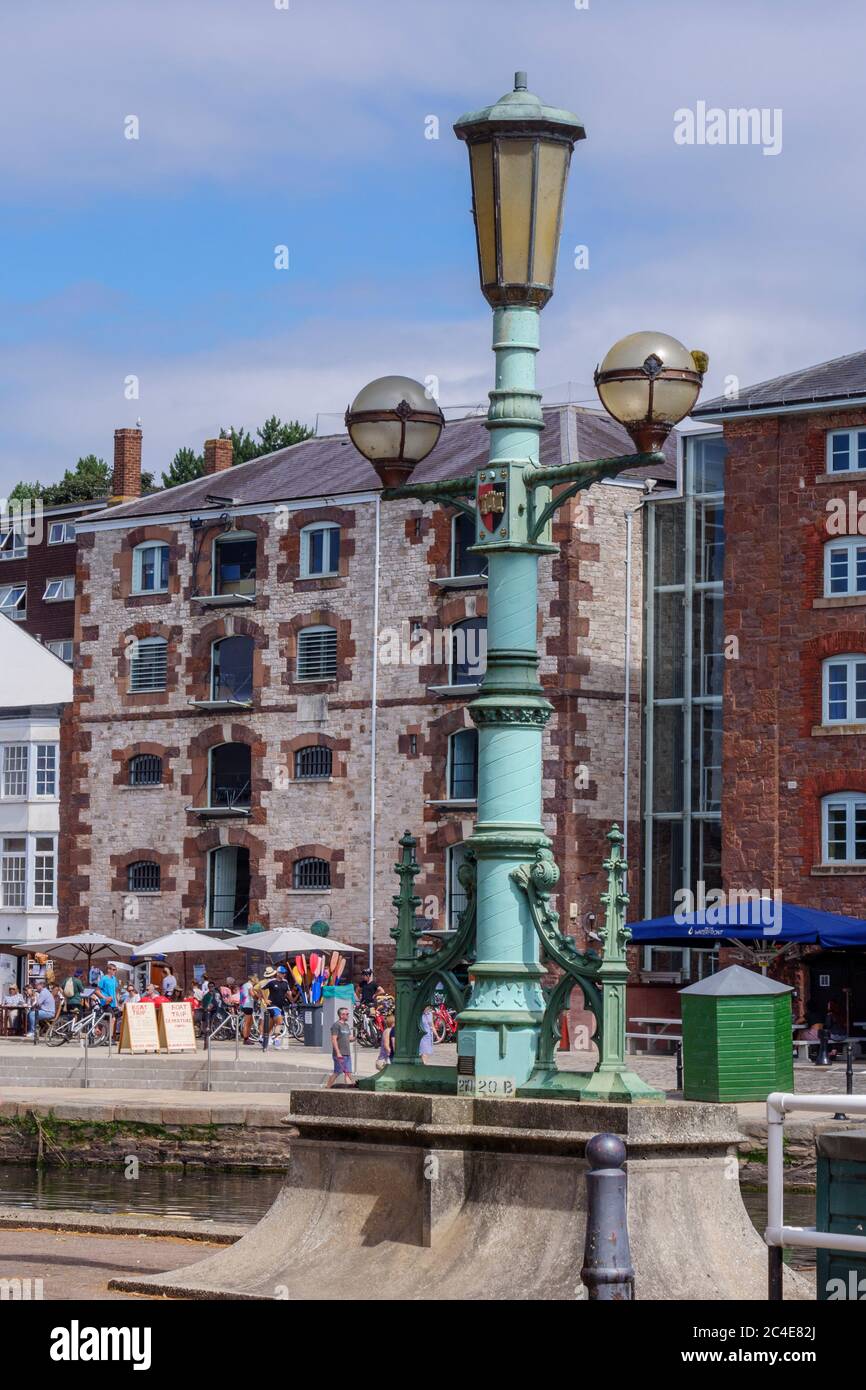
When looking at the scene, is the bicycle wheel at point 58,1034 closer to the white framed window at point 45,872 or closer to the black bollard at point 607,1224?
the white framed window at point 45,872

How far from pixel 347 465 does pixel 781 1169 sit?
43.2 meters

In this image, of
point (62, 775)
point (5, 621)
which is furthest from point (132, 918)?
point (5, 621)

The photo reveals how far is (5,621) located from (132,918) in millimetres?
10127

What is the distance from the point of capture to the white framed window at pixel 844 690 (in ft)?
135

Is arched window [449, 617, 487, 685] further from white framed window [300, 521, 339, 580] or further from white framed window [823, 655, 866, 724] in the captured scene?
white framed window [823, 655, 866, 724]

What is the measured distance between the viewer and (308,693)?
50156 millimetres

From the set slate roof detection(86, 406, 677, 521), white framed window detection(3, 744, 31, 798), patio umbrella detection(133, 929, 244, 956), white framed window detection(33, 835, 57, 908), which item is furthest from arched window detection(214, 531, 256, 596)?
patio umbrella detection(133, 929, 244, 956)

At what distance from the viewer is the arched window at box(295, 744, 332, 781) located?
49.8 metres

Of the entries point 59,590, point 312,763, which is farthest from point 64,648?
point 312,763

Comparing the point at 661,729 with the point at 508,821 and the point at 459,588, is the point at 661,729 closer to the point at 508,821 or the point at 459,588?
the point at 459,588

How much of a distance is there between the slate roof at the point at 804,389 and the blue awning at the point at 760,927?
1158 centimetres

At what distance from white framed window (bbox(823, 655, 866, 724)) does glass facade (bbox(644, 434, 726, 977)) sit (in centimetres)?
389

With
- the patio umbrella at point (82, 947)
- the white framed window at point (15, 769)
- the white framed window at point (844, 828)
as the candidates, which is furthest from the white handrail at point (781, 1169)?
the white framed window at point (15, 769)

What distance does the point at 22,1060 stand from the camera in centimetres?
3584
